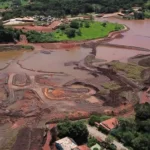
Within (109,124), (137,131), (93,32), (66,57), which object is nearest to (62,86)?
(109,124)

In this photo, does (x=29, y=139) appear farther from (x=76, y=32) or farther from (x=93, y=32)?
(x=93, y=32)

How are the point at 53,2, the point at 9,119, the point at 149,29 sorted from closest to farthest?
the point at 9,119, the point at 149,29, the point at 53,2

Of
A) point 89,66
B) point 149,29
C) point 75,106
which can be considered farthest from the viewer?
point 149,29

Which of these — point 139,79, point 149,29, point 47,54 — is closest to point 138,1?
point 149,29

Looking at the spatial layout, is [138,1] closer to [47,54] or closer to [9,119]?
[47,54]

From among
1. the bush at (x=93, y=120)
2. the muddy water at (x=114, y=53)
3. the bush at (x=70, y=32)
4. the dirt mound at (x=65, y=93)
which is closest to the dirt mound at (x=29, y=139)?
the bush at (x=93, y=120)

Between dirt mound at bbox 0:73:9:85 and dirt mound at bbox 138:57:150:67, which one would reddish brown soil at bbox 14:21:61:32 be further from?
dirt mound at bbox 0:73:9:85

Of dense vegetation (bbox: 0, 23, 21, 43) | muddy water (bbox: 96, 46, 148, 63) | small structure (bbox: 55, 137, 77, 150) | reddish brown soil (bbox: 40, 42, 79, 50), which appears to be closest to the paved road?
small structure (bbox: 55, 137, 77, 150)

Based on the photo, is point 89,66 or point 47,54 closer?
point 89,66
